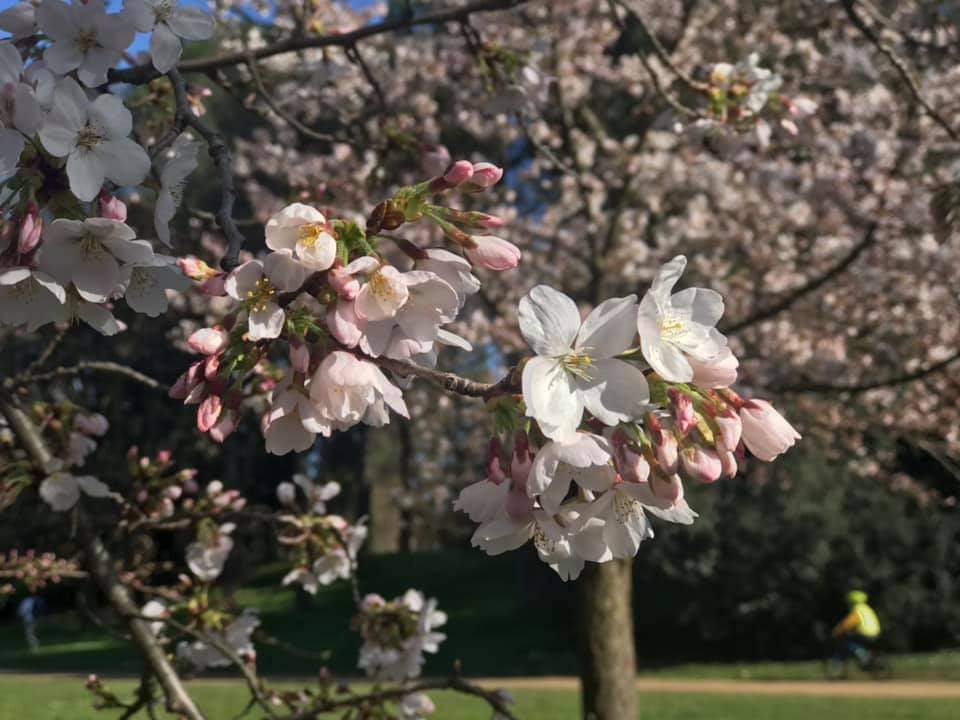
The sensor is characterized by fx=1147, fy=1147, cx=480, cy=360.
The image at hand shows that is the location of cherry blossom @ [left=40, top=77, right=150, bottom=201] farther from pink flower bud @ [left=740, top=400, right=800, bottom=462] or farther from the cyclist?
the cyclist

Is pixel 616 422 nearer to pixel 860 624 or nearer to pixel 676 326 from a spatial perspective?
pixel 676 326

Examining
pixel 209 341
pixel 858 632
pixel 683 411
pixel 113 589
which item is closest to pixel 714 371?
pixel 683 411

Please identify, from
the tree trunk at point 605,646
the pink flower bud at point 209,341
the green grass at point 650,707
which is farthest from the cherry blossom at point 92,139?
the green grass at point 650,707

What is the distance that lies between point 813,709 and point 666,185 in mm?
5202

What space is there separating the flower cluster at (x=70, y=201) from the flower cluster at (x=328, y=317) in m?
0.09

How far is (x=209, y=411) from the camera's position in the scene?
1352 mm

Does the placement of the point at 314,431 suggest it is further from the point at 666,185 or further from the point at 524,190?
the point at 524,190

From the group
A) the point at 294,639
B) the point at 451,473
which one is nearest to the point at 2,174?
the point at 294,639

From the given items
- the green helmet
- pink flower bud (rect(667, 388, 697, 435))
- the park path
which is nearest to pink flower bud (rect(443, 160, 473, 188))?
pink flower bud (rect(667, 388, 697, 435))

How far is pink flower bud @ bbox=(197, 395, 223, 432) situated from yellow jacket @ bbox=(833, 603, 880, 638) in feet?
41.1

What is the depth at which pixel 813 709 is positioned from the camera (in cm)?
1081

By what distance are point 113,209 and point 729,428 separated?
0.79 meters

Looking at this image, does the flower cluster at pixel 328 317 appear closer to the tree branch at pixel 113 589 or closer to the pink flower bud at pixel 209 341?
the pink flower bud at pixel 209 341

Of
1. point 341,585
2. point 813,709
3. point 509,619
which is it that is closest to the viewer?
point 813,709
